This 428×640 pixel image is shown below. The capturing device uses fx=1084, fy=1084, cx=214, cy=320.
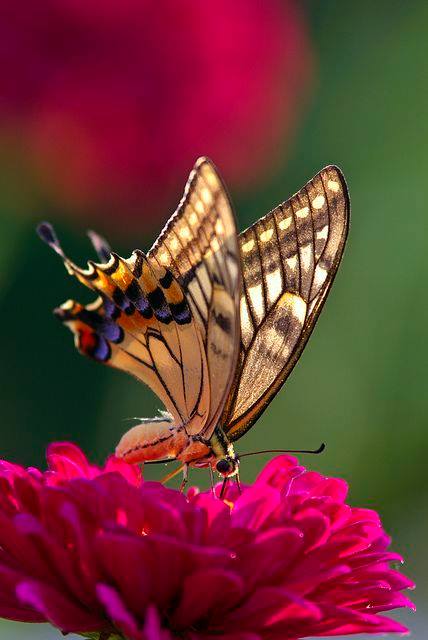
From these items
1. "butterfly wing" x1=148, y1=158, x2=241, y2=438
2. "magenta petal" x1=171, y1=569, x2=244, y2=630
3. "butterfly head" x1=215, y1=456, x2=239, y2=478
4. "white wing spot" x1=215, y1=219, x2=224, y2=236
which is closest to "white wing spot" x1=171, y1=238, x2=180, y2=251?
"butterfly wing" x1=148, y1=158, x2=241, y2=438

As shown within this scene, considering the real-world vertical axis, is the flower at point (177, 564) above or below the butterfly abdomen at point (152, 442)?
below

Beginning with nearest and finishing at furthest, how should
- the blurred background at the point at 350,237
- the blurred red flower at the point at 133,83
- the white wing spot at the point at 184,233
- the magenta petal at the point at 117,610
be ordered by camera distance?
the magenta petal at the point at 117,610 < the white wing spot at the point at 184,233 < the blurred red flower at the point at 133,83 < the blurred background at the point at 350,237

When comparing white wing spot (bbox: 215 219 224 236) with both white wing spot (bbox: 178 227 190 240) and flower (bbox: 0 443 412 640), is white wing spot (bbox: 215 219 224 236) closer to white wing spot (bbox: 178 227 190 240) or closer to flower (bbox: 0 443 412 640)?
white wing spot (bbox: 178 227 190 240)

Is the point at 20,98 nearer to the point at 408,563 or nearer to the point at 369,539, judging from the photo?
the point at 369,539

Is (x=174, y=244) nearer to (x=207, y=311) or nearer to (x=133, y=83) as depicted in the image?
(x=207, y=311)

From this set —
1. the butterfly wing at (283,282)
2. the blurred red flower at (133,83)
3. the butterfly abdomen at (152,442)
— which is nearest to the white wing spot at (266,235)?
the butterfly wing at (283,282)

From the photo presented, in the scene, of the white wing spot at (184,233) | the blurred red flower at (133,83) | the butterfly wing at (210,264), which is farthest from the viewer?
the blurred red flower at (133,83)

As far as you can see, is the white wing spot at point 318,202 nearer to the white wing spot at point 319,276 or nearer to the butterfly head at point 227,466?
the white wing spot at point 319,276

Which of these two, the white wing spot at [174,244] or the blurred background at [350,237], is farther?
the blurred background at [350,237]
